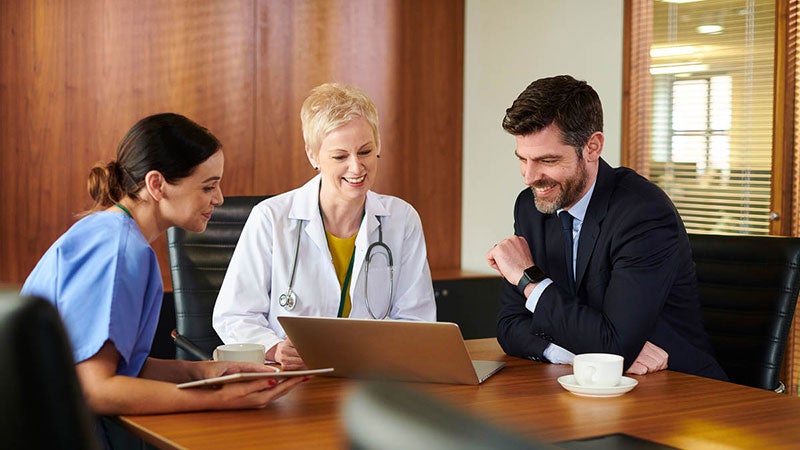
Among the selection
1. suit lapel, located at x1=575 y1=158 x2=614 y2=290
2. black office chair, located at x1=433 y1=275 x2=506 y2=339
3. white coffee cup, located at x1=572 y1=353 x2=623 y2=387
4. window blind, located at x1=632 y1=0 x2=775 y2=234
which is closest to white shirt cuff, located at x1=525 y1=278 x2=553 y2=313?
suit lapel, located at x1=575 y1=158 x2=614 y2=290

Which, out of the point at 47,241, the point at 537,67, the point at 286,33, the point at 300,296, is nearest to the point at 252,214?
the point at 300,296

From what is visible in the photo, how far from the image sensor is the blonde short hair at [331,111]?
2.76 metres

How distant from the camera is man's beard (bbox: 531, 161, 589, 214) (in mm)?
2516

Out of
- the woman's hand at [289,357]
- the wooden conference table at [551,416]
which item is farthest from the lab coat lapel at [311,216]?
the wooden conference table at [551,416]

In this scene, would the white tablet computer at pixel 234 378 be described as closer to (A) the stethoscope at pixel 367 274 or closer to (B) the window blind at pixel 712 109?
(A) the stethoscope at pixel 367 274

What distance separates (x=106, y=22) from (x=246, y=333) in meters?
2.44

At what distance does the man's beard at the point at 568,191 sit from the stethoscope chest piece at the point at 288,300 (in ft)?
2.34

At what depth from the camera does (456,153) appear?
564 cm

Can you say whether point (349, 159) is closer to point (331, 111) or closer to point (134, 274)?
point (331, 111)

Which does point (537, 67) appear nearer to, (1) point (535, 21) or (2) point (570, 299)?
(1) point (535, 21)

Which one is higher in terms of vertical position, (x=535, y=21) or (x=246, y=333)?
(x=535, y=21)

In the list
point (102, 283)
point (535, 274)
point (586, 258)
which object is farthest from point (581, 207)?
point (102, 283)

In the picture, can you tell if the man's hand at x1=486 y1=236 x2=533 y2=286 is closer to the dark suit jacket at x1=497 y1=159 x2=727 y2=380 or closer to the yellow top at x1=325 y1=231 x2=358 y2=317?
the dark suit jacket at x1=497 y1=159 x2=727 y2=380

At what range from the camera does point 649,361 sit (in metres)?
2.21
